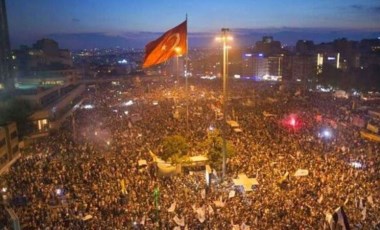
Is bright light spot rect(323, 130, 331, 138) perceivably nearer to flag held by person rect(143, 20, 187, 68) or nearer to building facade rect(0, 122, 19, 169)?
flag held by person rect(143, 20, 187, 68)

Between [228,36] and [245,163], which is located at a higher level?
[228,36]

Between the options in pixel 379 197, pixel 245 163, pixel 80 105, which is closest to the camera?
pixel 379 197

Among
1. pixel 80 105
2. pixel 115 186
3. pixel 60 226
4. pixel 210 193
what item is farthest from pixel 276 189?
pixel 80 105

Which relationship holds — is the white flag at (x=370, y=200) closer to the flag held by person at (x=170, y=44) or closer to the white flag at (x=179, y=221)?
the white flag at (x=179, y=221)

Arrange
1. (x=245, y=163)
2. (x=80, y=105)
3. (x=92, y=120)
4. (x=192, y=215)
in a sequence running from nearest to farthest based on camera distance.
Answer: (x=192, y=215) → (x=245, y=163) → (x=92, y=120) → (x=80, y=105)

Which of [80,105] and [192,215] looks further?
[80,105]

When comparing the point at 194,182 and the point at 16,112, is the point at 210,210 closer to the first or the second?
the point at 194,182

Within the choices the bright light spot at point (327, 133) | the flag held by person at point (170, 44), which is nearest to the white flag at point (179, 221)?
the flag held by person at point (170, 44)

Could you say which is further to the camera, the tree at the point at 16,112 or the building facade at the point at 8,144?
the tree at the point at 16,112

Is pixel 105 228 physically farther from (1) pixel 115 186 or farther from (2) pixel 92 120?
(2) pixel 92 120
